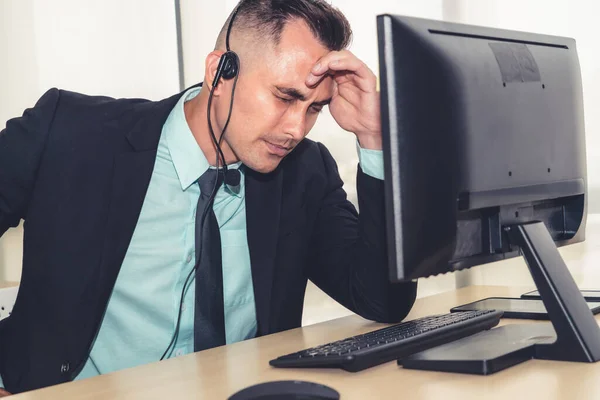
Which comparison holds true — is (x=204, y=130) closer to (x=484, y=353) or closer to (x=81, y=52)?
(x=484, y=353)

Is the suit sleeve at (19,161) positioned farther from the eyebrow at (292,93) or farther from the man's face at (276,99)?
the eyebrow at (292,93)

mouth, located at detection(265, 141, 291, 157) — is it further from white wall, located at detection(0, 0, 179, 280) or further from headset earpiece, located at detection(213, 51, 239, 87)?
white wall, located at detection(0, 0, 179, 280)

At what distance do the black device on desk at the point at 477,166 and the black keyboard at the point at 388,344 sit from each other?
3 centimetres

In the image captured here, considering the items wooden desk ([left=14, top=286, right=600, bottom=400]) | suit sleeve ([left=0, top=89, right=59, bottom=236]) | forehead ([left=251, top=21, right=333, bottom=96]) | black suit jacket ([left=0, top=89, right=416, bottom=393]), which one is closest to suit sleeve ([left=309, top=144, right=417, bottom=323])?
black suit jacket ([left=0, top=89, right=416, bottom=393])

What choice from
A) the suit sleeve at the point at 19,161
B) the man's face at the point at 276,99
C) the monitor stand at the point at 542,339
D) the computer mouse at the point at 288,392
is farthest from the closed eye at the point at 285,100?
the computer mouse at the point at 288,392

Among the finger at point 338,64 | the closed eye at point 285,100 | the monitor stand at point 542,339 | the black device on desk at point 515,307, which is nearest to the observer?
the monitor stand at point 542,339

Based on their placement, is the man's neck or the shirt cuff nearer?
the shirt cuff

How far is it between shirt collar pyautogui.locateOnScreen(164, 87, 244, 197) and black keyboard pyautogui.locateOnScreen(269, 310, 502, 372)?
0.58 m

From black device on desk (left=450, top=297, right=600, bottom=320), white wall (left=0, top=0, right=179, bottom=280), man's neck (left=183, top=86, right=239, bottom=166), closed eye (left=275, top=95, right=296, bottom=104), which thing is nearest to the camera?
black device on desk (left=450, top=297, right=600, bottom=320)

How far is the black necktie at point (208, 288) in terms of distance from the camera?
148 centimetres

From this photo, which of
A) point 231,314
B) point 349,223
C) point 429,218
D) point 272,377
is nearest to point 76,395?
point 272,377

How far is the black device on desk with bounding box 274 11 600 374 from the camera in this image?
0.92 metres

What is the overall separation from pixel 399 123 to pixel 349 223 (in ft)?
2.70

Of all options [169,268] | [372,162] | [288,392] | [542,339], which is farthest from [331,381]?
[169,268]
